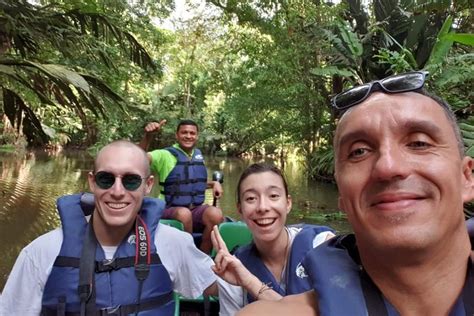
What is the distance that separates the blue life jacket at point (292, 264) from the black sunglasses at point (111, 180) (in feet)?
2.27

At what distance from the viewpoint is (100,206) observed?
165 cm

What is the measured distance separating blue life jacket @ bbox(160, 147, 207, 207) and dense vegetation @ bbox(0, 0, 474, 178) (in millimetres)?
707

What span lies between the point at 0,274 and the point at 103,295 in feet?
9.60

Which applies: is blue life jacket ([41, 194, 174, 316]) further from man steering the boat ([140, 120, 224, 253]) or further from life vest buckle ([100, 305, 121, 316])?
man steering the boat ([140, 120, 224, 253])

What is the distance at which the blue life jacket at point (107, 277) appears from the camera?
1573 mm

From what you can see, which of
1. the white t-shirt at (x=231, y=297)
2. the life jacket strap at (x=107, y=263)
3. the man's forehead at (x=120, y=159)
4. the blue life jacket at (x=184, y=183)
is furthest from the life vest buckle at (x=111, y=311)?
the blue life jacket at (x=184, y=183)

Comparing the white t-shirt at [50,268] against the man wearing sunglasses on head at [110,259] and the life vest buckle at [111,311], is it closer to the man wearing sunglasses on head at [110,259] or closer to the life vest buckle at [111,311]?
the man wearing sunglasses on head at [110,259]

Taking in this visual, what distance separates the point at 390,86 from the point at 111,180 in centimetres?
122

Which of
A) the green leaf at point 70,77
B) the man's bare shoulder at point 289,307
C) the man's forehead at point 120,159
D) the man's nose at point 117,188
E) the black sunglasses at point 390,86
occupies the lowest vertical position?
the man's bare shoulder at point 289,307

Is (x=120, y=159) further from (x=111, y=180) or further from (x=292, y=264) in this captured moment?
(x=292, y=264)

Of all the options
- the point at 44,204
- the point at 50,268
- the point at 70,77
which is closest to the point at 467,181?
the point at 50,268

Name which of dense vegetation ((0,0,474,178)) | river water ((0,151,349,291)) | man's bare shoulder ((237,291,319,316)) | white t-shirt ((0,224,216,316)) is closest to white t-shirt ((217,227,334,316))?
white t-shirt ((0,224,216,316))

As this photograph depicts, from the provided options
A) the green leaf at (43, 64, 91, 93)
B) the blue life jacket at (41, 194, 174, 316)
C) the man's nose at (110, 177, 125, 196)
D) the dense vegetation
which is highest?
the dense vegetation

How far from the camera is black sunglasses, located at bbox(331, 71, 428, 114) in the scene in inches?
32.9
